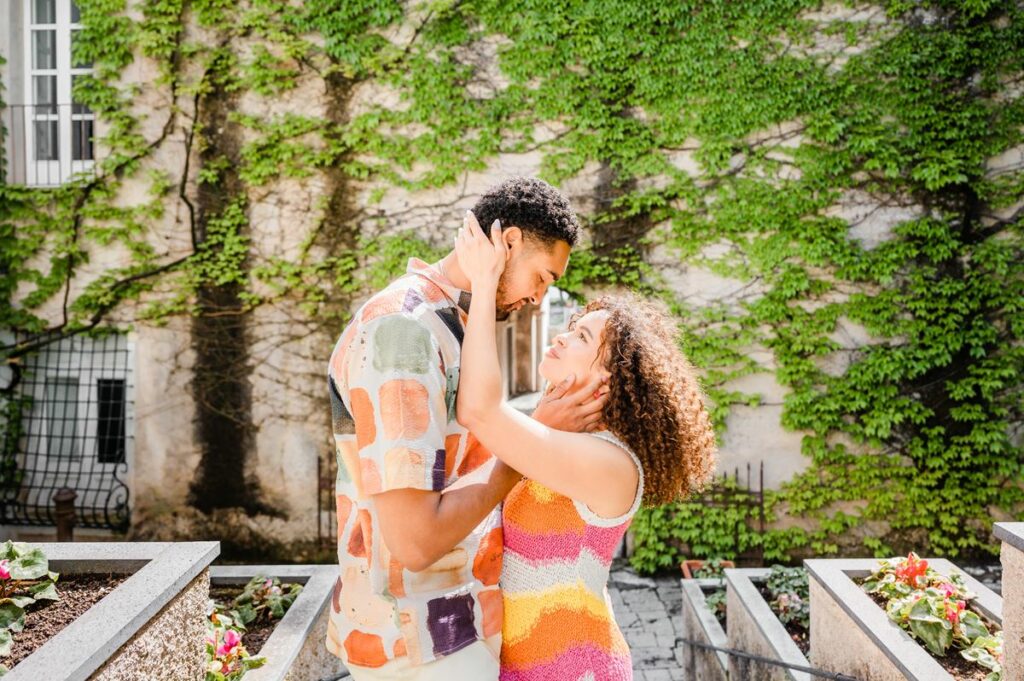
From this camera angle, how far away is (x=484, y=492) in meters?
1.61

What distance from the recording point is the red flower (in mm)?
3416

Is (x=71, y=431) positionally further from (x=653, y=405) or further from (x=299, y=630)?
(x=653, y=405)

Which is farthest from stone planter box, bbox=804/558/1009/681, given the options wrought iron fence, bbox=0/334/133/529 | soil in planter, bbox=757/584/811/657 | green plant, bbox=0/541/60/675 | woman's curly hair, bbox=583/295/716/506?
wrought iron fence, bbox=0/334/133/529

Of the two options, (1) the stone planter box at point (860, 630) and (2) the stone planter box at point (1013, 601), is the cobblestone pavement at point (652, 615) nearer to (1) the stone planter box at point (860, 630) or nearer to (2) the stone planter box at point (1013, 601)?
(1) the stone planter box at point (860, 630)

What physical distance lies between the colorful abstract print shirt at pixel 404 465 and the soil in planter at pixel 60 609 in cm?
108

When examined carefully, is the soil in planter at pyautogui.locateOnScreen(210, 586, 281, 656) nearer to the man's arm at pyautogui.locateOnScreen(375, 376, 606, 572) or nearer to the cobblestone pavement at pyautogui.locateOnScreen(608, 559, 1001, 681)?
the cobblestone pavement at pyautogui.locateOnScreen(608, 559, 1001, 681)

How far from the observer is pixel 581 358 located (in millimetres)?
2061

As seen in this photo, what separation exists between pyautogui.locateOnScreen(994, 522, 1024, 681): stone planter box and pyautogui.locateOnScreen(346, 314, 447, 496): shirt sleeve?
6.32 feet

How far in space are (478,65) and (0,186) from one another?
4906 mm

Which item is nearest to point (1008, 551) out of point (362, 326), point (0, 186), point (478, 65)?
point (362, 326)

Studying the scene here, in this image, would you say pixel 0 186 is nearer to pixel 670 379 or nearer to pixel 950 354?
A: pixel 670 379

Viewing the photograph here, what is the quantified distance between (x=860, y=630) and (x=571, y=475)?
7.01 ft

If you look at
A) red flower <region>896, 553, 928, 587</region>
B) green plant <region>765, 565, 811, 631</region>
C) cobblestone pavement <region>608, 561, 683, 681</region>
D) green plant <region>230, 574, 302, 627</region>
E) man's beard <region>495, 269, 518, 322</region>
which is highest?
man's beard <region>495, 269, 518, 322</region>

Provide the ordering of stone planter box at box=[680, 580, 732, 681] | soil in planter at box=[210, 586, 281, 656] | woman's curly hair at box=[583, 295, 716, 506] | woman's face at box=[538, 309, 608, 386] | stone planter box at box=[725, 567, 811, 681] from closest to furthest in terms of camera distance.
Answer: woman's curly hair at box=[583, 295, 716, 506]
woman's face at box=[538, 309, 608, 386]
stone planter box at box=[725, 567, 811, 681]
soil in planter at box=[210, 586, 281, 656]
stone planter box at box=[680, 580, 732, 681]
